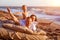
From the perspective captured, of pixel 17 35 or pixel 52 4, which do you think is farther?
pixel 52 4

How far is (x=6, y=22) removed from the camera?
2.25 meters

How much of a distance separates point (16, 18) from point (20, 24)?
0.10 m

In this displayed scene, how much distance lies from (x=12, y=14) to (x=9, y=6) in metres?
0.12

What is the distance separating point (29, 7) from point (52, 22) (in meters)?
0.35

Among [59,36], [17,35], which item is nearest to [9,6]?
[17,35]

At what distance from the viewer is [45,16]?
2.24m

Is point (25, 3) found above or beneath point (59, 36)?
above

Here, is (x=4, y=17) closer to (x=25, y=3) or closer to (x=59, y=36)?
(x=25, y=3)

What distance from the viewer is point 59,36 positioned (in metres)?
2.15

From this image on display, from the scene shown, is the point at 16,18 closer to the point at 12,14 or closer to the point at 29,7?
the point at 12,14

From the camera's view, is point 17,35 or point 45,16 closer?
point 17,35

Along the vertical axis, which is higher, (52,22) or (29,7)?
(29,7)

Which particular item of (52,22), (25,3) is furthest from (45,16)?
(25,3)

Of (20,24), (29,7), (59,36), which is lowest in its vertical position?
(59,36)
